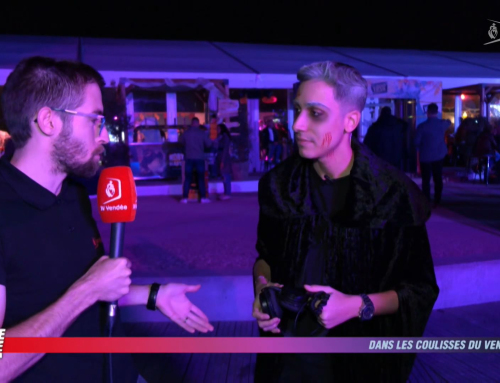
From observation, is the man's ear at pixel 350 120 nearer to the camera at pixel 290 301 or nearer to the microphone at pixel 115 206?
the camera at pixel 290 301

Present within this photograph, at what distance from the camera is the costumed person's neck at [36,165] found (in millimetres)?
1602

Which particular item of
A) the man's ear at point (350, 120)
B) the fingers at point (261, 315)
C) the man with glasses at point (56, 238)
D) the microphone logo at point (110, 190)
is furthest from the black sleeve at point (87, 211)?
the man's ear at point (350, 120)

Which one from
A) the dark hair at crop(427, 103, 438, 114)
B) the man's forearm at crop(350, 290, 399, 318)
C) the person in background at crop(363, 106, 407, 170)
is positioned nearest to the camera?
the man's forearm at crop(350, 290, 399, 318)

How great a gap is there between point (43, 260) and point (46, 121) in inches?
17.9

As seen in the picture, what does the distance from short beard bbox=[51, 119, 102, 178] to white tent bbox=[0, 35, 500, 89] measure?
8385 millimetres

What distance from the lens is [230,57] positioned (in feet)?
38.8

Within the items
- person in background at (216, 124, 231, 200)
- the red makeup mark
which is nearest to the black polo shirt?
the red makeup mark

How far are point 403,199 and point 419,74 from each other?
10.3m

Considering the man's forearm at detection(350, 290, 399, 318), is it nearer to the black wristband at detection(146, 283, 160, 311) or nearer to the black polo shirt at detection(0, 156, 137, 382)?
the black wristband at detection(146, 283, 160, 311)

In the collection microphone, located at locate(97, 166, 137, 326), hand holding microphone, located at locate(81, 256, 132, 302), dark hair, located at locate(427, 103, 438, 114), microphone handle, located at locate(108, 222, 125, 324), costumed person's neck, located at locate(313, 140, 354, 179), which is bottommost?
hand holding microphone, located at locate(81, 256, 132, 302)

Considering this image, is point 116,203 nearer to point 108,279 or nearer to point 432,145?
point 108,279

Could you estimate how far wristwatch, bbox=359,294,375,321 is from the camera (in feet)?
6.08

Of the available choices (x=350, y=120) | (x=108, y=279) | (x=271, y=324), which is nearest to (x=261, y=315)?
(x=271, y=324)

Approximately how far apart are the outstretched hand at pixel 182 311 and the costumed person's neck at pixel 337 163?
799mm
